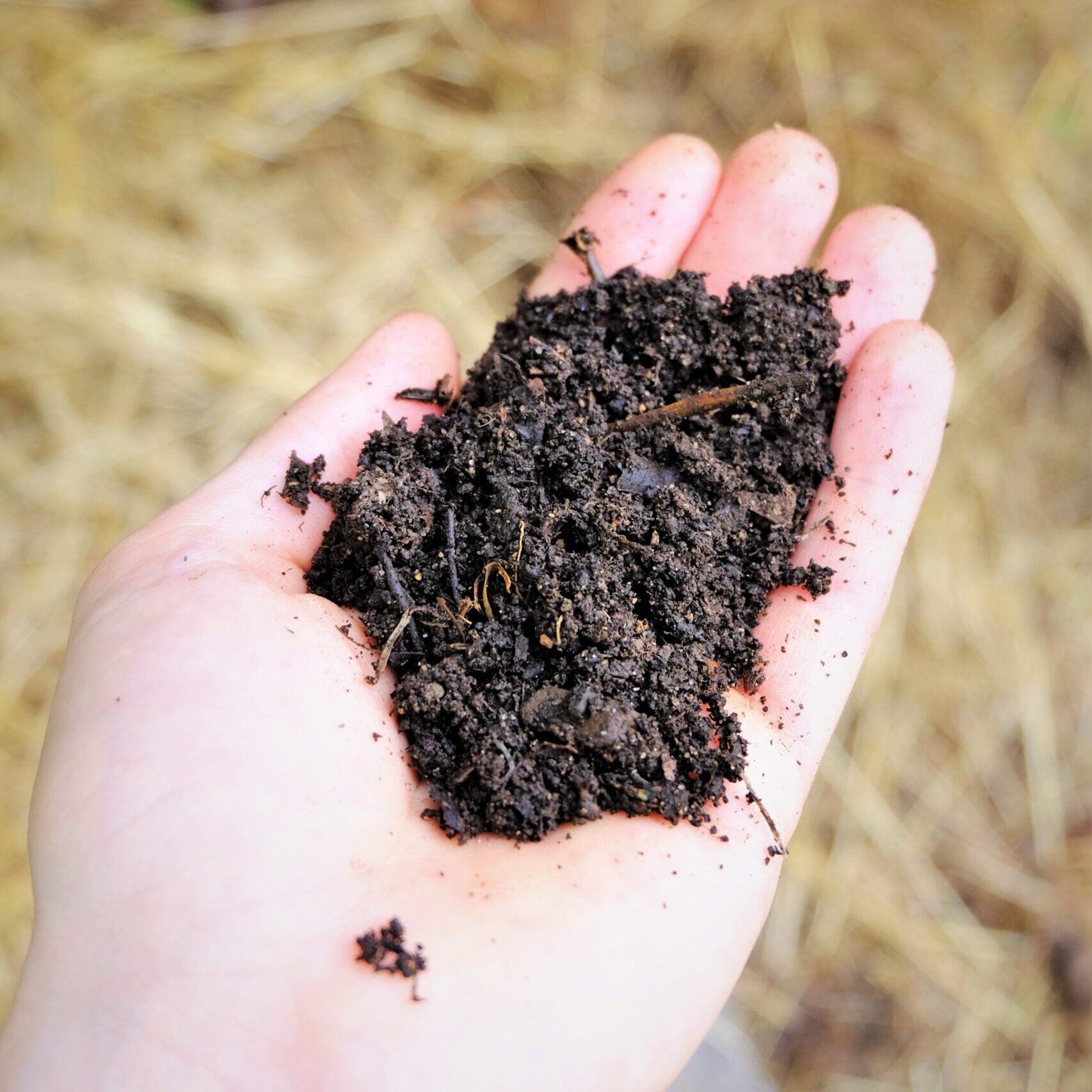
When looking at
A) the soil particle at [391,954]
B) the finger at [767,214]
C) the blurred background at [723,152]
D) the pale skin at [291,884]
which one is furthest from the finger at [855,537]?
the blurred background at [723,152]

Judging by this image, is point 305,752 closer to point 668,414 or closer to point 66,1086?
point 66,1086

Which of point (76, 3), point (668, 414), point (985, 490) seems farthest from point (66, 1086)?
point (76, 3)

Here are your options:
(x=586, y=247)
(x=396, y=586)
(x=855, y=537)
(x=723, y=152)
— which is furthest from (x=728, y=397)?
(x=723, y=152)

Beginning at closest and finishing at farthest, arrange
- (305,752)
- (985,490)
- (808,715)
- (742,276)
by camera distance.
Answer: (305,752)
(808,715)
(742,276)
(985,490)

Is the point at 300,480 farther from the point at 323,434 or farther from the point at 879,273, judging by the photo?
the point at 879,273

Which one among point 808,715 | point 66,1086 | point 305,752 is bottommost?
point 66,1086

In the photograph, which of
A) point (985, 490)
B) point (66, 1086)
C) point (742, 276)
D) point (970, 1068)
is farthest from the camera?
point (985, 490)

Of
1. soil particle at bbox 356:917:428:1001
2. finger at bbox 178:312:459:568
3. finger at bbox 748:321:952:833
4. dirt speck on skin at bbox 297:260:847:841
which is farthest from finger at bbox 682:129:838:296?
soil particle at bbox 356:917:428:1001
